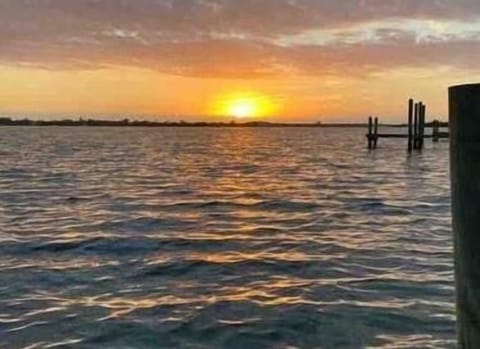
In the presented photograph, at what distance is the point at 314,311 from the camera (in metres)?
8.02

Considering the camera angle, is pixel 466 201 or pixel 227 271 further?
pixel 227 271

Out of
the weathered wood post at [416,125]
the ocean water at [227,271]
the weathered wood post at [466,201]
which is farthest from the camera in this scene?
the weathered wood post at [416,125]

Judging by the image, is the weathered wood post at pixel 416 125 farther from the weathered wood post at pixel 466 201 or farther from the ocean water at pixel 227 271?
the weathered wood post at pixel 466 201

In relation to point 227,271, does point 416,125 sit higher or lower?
higher

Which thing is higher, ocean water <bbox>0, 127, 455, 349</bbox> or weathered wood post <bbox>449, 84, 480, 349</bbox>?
weathered wood post <bbox>449, 84, 480, 349</bbox>

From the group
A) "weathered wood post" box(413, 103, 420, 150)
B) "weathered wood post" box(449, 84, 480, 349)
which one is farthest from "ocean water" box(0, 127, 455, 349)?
"weathered wood post" box(413, 103, 420, 150)

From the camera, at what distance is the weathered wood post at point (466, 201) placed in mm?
3127

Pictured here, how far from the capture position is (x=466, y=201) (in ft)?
10.8

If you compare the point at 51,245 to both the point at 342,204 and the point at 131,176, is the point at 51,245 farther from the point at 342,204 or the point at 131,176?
the point at 131,176

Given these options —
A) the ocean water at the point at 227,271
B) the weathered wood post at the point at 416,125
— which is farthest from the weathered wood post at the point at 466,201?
the weathered wood post at the point at 416,125

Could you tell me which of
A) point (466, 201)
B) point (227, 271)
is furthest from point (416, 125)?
point (466, 201)

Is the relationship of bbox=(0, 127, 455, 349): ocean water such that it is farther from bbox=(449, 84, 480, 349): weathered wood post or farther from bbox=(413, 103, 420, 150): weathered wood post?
bbox=(413, 103, 420, 150): weathered wood post

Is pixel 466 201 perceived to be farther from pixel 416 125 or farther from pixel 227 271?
pixel 416 125

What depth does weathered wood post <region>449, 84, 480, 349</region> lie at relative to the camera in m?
3.13
